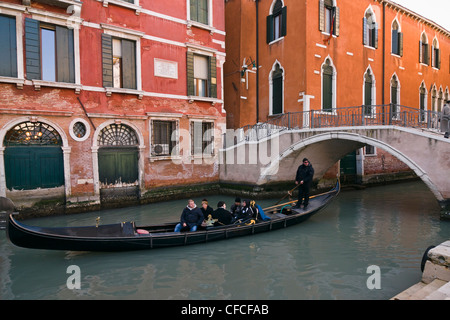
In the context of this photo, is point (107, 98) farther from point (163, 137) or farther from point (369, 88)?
point (369, 88)

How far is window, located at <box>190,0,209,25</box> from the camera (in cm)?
1117

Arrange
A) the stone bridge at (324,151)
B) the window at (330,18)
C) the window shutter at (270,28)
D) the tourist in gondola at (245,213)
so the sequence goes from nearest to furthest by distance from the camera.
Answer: the tourist in gondola at (245,213) < the stone bridge at (324,151) < the window at (330,18) < the window shutter at (270,28)

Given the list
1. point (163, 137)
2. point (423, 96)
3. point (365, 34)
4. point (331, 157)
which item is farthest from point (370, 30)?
point (163, 137)

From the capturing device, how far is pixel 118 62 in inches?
380

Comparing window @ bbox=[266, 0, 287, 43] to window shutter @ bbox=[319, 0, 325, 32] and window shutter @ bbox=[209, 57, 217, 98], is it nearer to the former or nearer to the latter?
window shutter @ bbox=[319, 0, 325, 32]

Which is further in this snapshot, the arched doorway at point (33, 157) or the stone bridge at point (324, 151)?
the arched doorway at point (33, 157)

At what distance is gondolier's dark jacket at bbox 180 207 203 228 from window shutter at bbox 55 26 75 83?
535 cm

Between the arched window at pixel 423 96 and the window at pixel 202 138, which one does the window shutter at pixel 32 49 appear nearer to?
the window at pixel 202 138

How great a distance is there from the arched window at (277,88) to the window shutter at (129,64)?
5.60 m

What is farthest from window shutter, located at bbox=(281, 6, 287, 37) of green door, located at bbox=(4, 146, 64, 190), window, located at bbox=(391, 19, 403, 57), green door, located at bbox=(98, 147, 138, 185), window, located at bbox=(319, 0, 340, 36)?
green door, located at bbox=(4, 146, 64, 190)

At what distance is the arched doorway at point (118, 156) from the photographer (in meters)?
9.38

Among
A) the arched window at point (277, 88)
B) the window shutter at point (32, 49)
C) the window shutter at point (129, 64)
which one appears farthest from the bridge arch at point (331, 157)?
the window shutter at point (32, 49)

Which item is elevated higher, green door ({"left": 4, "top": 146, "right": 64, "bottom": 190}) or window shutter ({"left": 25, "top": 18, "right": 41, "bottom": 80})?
window shutter ({"left": 25, "top": 18, "right": 41, "bottom": 80})

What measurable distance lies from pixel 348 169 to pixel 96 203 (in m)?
10.5
